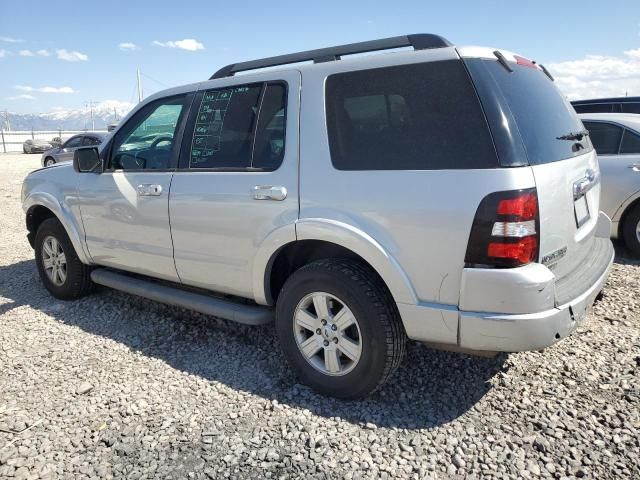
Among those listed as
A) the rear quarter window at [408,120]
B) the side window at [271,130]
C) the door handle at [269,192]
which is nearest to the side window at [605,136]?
the rear quarter window at [408,120]

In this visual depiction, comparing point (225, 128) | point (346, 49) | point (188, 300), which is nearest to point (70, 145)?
point (188, 300)

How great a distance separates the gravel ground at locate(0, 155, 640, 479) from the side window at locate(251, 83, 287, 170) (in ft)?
4.72

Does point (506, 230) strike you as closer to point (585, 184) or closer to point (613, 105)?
point (585, 184)

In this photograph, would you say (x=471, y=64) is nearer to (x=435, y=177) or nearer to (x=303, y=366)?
(x=435, y=177)

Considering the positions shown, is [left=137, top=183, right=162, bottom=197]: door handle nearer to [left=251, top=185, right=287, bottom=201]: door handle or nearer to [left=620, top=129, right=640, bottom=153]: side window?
[left=251, top=185, right=287, bottom=201]: door handle

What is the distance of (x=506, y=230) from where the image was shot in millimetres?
2281

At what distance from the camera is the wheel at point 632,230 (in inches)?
216

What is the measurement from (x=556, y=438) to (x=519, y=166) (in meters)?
1.43

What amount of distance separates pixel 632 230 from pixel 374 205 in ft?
14.2

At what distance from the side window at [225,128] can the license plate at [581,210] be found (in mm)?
2001

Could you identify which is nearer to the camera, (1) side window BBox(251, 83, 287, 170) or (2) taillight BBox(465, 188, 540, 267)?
(2) taillight BBox(465, 188, 540, 267)

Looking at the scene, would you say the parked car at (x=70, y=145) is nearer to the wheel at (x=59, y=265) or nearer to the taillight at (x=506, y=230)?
the wheel at (x=59, y=265)

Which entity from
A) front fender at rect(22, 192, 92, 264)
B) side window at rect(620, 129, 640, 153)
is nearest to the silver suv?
front fender at rect(22, 192, 92, 264)

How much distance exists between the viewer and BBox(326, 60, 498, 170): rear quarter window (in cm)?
241
